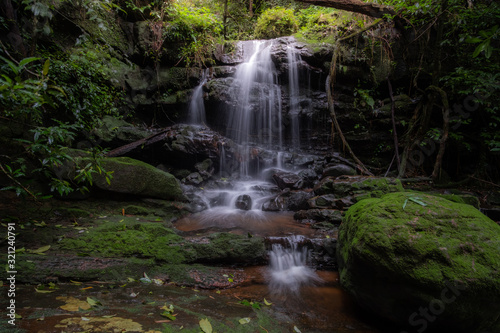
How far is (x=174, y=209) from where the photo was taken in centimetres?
557

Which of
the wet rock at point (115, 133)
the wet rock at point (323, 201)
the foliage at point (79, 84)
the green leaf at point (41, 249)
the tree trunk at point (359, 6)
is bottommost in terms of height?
the wet rock at point (323, 201)

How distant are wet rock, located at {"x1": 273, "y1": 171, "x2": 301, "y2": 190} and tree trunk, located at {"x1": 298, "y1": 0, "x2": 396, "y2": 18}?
5181mm

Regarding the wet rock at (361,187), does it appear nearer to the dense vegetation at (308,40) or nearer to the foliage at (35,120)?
the dense vegetation at (308,40)

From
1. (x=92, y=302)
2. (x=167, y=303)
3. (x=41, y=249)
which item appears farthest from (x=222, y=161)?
(x=92, y=302)

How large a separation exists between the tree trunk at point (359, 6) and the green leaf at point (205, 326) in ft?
23.6

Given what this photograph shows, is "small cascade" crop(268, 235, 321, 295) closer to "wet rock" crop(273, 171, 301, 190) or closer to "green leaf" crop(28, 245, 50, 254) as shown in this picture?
"green leaf" crop(28, 245, 50, 254)

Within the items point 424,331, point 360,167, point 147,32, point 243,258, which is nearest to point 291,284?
point 243,258

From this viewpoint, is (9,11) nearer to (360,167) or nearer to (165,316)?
(165,316)

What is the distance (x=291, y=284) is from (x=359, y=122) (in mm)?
8268

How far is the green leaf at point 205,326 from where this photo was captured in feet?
5.44

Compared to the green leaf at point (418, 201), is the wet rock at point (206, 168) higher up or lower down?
lower down

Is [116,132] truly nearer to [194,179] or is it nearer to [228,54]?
[194,179]

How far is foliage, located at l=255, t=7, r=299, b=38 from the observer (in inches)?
451

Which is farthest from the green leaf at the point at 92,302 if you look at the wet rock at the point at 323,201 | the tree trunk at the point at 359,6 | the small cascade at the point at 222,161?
the tree trunk at the point at 359,6
